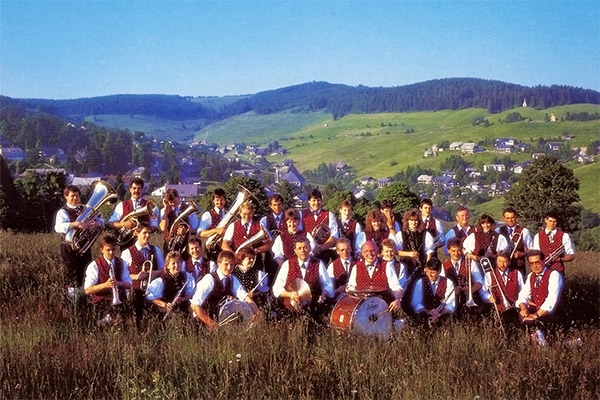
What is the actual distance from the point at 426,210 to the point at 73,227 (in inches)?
198

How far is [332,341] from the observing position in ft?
22.3

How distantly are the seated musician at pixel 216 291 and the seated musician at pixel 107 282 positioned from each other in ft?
3.37

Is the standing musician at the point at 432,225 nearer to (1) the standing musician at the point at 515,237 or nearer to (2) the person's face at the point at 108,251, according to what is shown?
(1) the standing musician at the point at 515,237

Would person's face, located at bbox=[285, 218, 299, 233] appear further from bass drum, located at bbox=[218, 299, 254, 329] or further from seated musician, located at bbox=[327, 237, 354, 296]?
bass drum, located at bbox=[218, 299, 254, 329]

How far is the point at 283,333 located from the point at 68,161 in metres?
94.3

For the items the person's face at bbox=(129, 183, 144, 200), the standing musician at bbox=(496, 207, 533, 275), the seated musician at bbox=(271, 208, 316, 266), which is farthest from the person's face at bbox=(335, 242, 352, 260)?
the person's face at bbox=(129, 183, 144, 200)

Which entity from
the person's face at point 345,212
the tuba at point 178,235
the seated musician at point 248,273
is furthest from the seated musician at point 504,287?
the tuba at point 178,235

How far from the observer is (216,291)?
746cm

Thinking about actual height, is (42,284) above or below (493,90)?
below

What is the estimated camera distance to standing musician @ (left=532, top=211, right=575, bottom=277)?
9.01 metres

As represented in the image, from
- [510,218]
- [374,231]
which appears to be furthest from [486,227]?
[374,231]

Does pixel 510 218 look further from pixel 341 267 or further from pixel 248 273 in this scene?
pixel 248 273

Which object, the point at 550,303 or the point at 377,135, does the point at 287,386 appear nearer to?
the point at 550,303

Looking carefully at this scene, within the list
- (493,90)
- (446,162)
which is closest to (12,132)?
(446,162)
